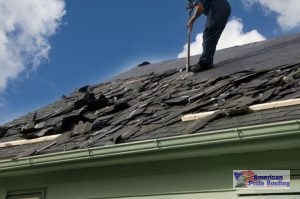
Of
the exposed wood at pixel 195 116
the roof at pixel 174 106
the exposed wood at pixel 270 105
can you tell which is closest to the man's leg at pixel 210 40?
the roof at pixel 174 106

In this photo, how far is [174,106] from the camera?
6.02 meters

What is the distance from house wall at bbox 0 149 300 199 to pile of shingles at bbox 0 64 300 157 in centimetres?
34

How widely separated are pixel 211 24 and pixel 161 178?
12.0 feet

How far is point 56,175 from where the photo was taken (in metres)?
5.82

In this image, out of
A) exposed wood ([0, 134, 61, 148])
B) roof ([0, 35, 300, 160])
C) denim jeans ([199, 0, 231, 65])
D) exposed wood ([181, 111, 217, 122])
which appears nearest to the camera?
roof ([0, 35, 300, 160])

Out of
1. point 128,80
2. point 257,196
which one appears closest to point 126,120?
point 257,196

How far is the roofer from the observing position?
787 centimetres

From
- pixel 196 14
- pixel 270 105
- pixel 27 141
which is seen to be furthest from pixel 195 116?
pixel 196 14

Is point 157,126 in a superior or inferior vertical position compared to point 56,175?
superior

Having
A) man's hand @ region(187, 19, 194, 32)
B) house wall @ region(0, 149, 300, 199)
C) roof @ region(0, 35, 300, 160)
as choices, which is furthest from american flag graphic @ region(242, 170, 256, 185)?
man's hand @ region(187, 19, 194, 32)

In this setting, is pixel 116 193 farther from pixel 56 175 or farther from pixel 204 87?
pixel 204 87

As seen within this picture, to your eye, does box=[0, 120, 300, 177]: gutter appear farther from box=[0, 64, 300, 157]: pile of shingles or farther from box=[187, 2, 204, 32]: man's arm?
box=[187, 2, 204, 32]: man's arm

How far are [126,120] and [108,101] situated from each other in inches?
66.0

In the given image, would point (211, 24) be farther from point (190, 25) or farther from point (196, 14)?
point (190, 25)
